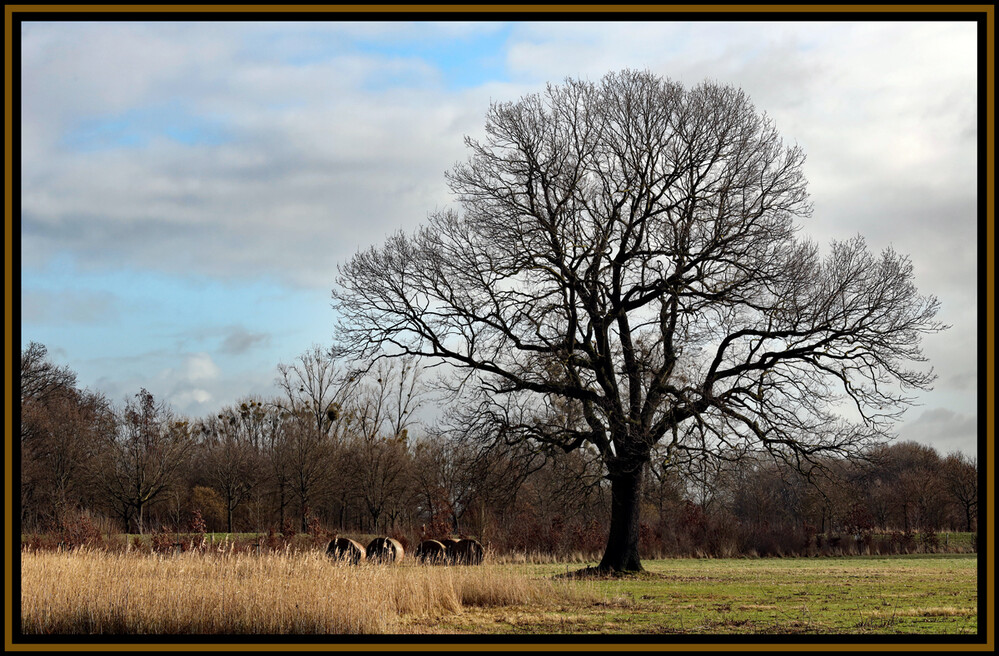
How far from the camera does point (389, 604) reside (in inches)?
481

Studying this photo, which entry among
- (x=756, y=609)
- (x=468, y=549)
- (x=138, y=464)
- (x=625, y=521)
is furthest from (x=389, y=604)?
(x=138, y=464)

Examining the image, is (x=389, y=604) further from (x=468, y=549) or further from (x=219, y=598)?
(x=468, y=549)

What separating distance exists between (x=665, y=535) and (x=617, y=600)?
18809mm

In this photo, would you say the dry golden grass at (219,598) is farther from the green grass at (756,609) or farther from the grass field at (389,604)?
the green grass at (756,609)

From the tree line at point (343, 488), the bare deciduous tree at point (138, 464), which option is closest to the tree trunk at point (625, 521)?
the tree line at point (343, 488)

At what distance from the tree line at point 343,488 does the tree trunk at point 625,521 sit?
3.50ft

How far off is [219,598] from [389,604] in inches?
90.7

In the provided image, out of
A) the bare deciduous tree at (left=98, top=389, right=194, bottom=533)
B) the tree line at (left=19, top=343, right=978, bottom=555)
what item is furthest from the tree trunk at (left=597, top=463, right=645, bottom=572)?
the bare deciduous tree at (left=98, top=389, right=194, bottom=533)

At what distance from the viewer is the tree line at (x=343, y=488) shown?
32.4 meters

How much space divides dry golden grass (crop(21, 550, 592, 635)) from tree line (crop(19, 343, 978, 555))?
10.7 metres

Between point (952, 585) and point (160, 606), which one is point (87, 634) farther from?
point (952, 585)

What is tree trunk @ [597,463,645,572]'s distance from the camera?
2222cm

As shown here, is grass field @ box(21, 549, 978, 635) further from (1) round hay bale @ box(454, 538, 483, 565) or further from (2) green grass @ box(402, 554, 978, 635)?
(1) round hay bale @ box(454, 538, 483, 565)

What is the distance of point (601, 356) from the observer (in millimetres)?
22234
